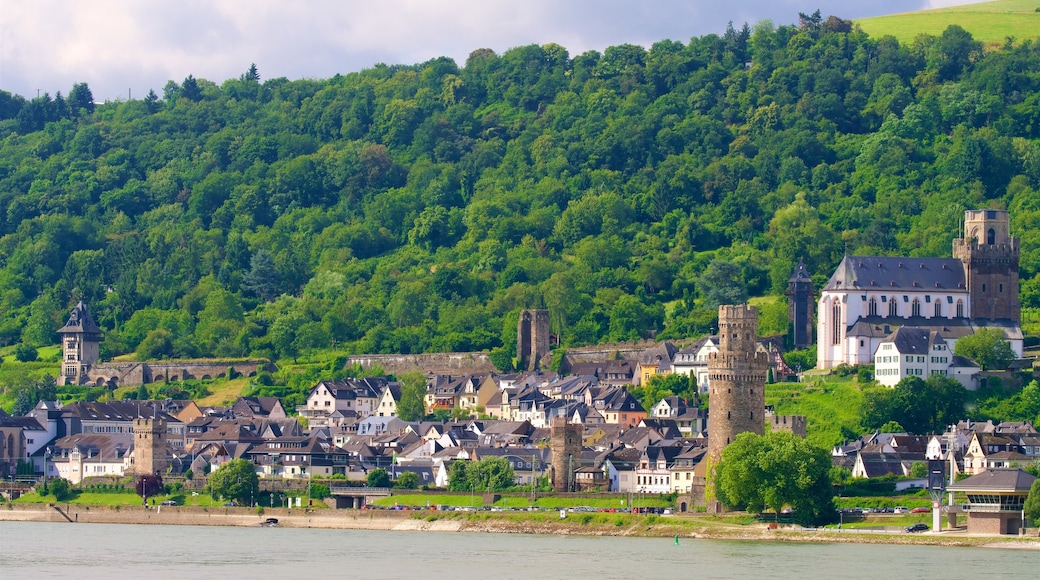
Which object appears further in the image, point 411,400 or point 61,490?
point 411,400

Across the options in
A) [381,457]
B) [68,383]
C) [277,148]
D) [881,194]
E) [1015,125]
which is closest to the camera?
[381,457]

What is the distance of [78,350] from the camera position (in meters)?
138

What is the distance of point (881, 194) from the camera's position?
148 m

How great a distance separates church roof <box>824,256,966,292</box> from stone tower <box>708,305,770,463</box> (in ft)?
77.7

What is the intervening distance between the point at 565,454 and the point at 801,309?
2453 cm

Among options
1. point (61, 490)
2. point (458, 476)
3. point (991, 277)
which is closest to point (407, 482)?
point (458, 476)

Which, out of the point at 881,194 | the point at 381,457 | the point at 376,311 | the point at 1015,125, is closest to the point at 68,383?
the point at 376,311

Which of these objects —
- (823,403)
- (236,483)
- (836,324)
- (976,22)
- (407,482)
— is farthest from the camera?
(976,22)

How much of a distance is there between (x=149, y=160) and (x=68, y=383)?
2489 inches

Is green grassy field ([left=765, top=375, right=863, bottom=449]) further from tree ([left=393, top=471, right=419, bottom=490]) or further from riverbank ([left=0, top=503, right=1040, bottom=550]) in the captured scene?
tree ([left=393, top=471, right=419, bottom=490])

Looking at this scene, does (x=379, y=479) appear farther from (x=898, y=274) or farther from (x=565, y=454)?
(x=898, y=274)

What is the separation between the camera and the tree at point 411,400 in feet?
389

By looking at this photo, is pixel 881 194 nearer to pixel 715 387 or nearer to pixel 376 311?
pixel 376 311

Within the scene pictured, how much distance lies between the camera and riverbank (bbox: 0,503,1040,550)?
76500 millimetres
